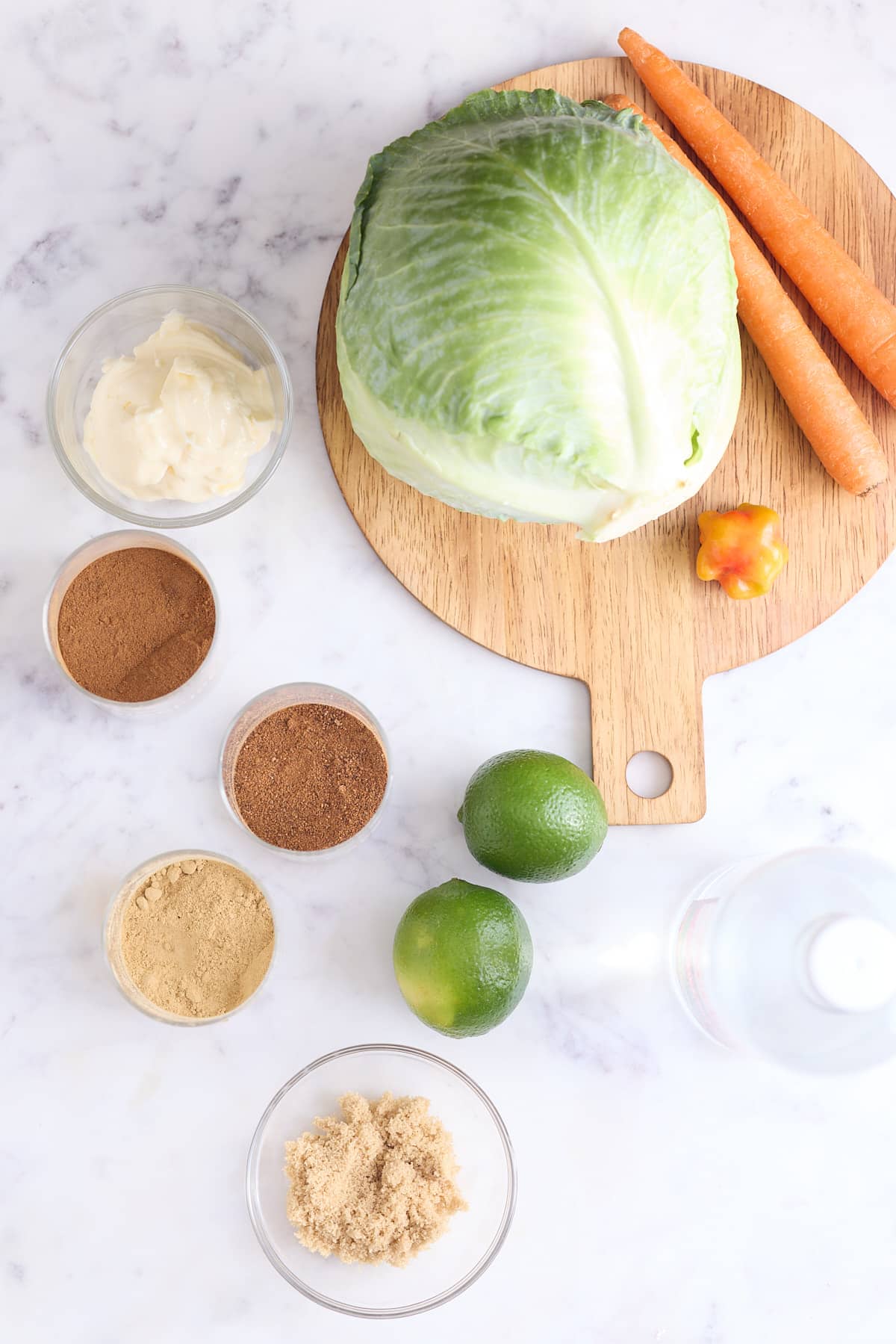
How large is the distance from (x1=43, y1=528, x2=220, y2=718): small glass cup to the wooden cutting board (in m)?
0.23

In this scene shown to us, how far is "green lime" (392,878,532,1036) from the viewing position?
122 centimetres

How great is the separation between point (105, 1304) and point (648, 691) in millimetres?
1083

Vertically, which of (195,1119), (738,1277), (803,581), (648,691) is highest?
(803,581)

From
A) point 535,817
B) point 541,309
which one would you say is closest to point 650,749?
point 535,817

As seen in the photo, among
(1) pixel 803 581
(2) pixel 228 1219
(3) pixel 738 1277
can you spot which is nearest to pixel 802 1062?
(3) pixel 738 1277

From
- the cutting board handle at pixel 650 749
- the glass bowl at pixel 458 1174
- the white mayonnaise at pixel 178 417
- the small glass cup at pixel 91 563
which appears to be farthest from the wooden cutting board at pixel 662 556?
the glass bowl at pixel 458 1174

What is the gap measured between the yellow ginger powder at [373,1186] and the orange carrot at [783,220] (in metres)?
1.15

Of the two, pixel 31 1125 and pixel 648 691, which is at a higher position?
pixel 648 691

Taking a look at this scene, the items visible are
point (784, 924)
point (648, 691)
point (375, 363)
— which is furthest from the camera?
point (648, 691)

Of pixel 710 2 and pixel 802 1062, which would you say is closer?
pixel 802 1062

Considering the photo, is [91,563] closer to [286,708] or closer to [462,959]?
[286,708]

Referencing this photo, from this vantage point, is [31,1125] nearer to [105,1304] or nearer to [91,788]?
[105,1304]

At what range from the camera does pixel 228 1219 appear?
140 cm

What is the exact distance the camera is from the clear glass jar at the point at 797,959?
1209 millimetres
